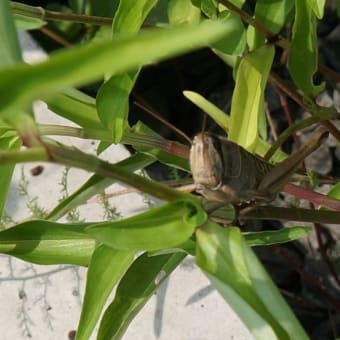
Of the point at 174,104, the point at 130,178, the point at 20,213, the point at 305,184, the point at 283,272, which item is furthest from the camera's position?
the point at 174,104

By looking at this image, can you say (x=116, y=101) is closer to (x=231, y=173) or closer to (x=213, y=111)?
(x=231, y=173)

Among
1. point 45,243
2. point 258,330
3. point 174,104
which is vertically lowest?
point 258,330

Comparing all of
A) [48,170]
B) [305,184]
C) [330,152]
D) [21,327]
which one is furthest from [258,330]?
[330,152]

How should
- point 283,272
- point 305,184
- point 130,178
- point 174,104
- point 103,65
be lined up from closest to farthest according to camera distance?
point 103,65, point 130,178, point 305,184, point 283,272, point 174,104

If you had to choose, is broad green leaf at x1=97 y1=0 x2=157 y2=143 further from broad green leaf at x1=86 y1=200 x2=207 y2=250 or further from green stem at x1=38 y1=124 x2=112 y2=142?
broad green leaf at x1=86 y1=200 x2=207 y2=250

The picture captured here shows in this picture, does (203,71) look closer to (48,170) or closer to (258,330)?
(48,170)

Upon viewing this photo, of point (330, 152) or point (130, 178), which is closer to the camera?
point (130, 178)

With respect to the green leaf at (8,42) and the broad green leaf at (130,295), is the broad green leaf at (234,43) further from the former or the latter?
the green leaf at (8,42)
